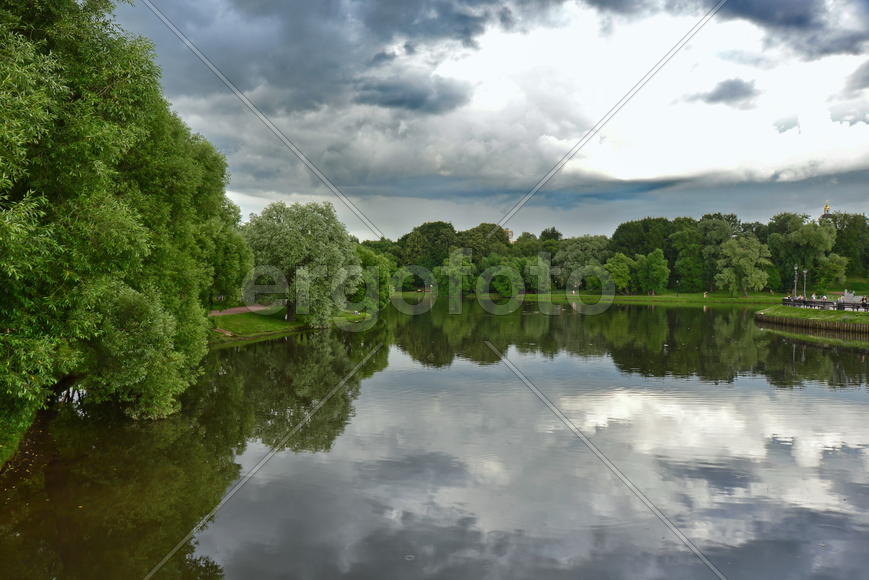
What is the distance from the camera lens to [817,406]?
2547 centimetres

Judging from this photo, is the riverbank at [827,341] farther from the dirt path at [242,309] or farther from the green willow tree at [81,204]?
the dirt path at [242,309]

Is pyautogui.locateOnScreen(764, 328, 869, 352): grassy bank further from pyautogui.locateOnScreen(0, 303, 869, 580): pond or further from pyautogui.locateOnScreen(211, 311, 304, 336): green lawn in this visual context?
pyautogui.locateOnScreen(211, 311, 304, 336): green lawn

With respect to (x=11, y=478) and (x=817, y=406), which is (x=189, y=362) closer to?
(x=11, y=478)

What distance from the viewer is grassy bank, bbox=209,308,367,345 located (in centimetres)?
4583

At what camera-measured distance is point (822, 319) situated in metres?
57.2

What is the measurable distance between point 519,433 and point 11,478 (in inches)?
656

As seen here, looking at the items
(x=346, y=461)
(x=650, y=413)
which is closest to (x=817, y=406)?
(x=650, y=413)

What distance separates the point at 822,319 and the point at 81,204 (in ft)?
218

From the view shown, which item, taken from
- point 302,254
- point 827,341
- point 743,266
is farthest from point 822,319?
point 302,254

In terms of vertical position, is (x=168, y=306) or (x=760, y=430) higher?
(x=168, y=306)

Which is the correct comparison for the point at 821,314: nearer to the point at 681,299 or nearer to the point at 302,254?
the point at 681,299

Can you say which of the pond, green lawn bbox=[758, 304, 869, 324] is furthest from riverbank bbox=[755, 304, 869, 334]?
the pond

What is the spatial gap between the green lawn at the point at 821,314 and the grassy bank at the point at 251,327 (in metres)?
54.9

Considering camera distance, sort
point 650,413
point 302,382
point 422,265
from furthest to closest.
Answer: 1. point 422,265
2. point 302,382
3. point 650,413
